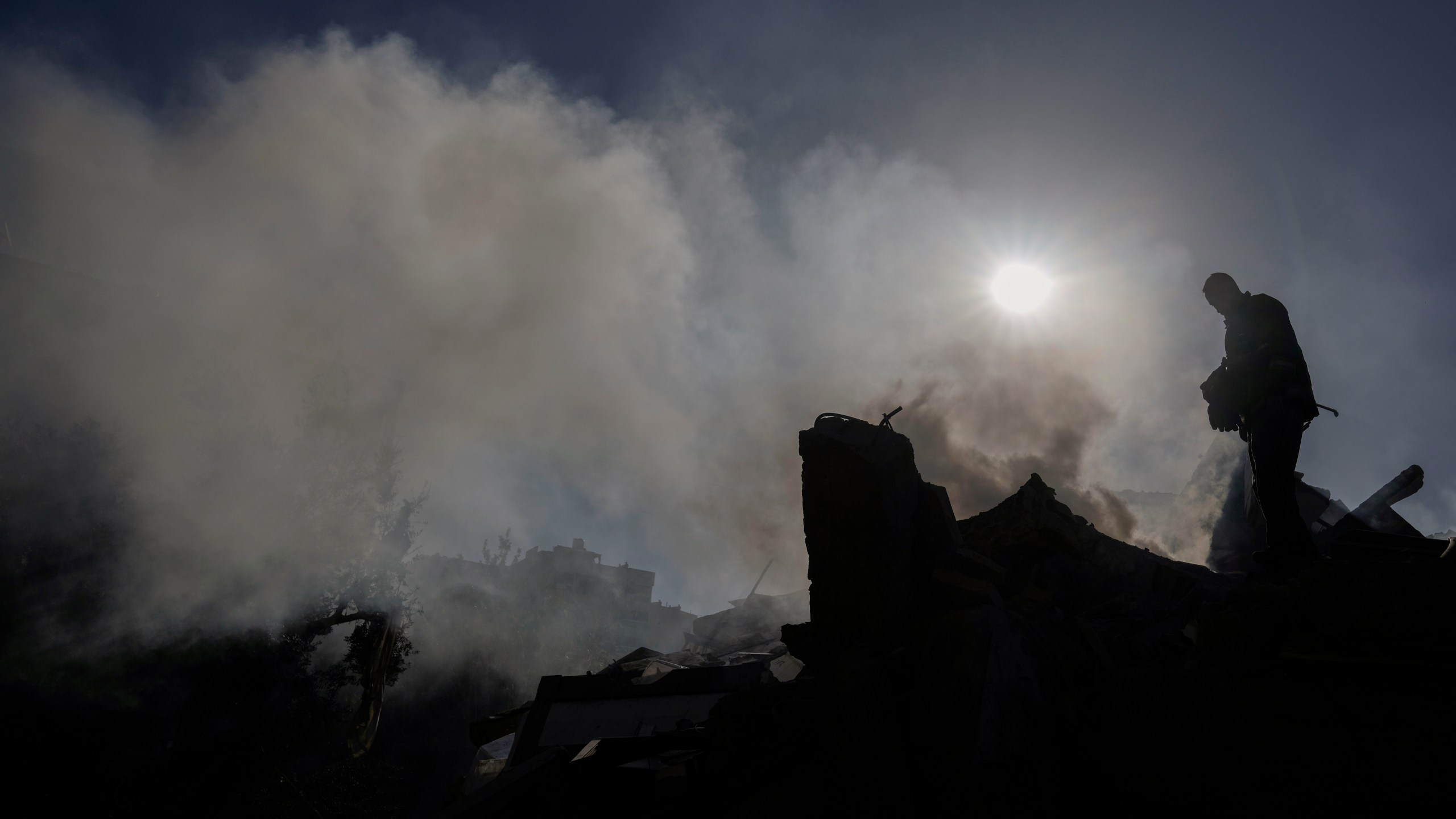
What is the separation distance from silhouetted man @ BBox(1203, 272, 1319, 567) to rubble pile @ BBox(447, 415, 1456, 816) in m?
0.54

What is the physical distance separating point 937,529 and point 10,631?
1925 centimetres

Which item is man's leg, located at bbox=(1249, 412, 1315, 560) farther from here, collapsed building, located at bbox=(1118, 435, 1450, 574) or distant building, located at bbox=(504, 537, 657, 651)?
distant building, located at bbox=(504, 537, 657, 651)

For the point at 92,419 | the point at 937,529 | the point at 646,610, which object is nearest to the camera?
the point at 937,529

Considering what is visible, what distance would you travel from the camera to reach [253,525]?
57.2 feet

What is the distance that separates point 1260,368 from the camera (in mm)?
4535

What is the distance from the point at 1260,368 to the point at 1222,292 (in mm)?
749

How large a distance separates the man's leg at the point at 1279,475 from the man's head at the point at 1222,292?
1.01 m

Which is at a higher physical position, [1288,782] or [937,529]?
[937,529]

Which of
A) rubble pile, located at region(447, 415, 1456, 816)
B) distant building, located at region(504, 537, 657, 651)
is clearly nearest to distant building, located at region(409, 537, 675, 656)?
distant building, located at region(504, 537, 657, 651)

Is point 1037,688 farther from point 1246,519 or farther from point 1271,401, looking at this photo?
point 1246,519

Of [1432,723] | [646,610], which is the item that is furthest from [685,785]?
[646,610]

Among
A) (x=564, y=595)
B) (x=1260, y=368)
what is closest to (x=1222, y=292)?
(x=1260, y=368)

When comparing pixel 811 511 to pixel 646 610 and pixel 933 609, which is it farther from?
pixel 646 610

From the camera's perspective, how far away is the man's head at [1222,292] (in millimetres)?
4863
